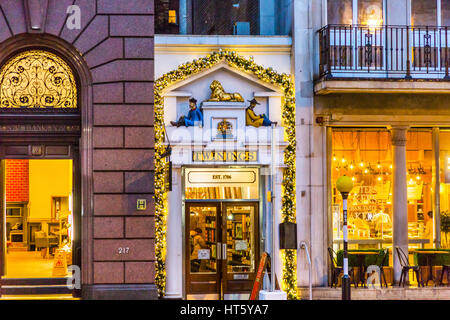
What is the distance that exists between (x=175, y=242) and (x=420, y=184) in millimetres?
6470

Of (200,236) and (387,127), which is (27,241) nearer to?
(200,236)

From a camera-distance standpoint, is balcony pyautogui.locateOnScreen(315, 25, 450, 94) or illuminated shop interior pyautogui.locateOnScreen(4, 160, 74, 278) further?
balcony pyautogui.locateOnScreen(315, 25, 450, 94)

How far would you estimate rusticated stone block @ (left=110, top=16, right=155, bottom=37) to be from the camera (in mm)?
18312

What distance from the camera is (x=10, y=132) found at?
1852 cm

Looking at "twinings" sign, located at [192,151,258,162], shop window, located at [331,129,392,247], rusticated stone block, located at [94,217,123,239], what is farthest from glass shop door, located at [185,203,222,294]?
shop window, located at [331,129,392,247]

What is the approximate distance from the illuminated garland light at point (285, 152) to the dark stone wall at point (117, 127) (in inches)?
15.4

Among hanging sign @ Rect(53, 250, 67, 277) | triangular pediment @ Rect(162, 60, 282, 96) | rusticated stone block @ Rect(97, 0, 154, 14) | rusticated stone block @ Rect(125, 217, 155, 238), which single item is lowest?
hanging sign @ Rect(53, 250, 67, 277)

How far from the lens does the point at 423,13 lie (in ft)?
64.8

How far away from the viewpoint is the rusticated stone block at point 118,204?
1814 centimetres

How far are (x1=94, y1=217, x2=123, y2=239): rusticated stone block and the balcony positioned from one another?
19.1 feet

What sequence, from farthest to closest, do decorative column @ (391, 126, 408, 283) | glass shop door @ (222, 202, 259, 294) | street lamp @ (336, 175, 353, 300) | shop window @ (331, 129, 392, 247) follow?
shop window @ (331, 129, 392, 247) < decorative column @ (391, 126, 408, 283) < glass shop door @ (222, 202, 259, 294) < street lamp @ (336, 175, 353, 300)

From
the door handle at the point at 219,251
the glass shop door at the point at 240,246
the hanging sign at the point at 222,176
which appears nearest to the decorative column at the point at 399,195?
the glass shop door at the point at 240,246
